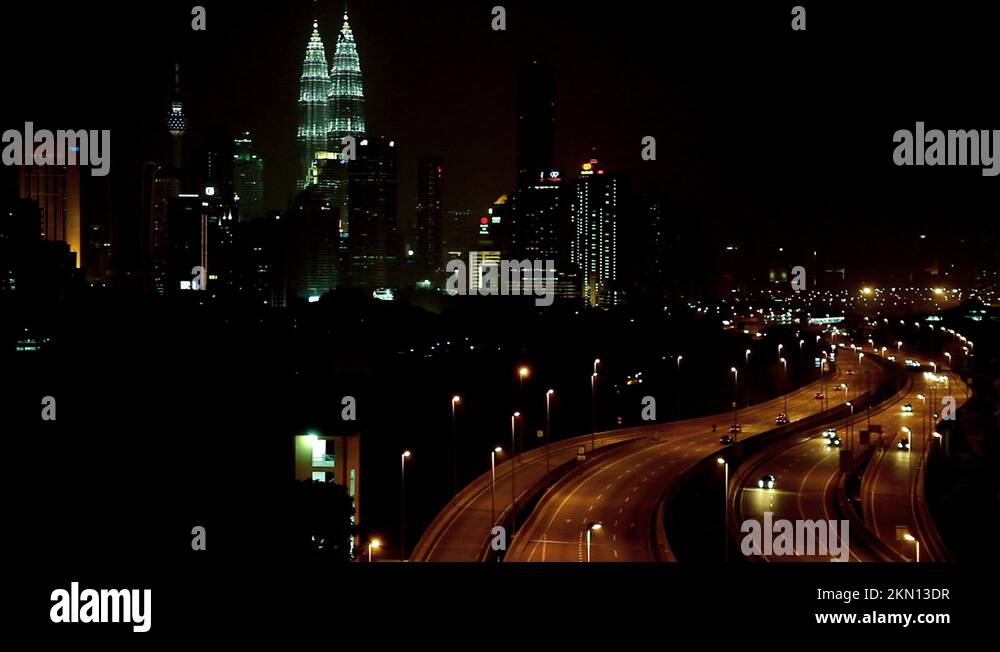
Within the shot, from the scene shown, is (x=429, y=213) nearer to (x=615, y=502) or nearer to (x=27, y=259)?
(x=27, y=259)

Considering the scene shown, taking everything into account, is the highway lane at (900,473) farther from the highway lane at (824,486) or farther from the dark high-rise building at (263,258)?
the dark high-rise building at (263,258)

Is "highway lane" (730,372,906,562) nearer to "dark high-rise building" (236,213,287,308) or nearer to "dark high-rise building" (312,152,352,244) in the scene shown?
"dark high-rise building" (236,213,287,308)

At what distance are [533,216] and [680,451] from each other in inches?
1937

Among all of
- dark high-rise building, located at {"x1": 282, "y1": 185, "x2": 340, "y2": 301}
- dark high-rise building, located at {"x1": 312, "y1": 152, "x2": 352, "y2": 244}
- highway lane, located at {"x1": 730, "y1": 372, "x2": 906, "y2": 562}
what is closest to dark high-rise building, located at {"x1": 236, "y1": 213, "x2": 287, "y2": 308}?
dark high-rise building, located at {"x1": 282, "y1": 185, "x2": 340, "y2": 301}

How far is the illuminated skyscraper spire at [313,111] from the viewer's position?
265 ft

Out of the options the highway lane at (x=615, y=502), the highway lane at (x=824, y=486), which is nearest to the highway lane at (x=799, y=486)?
the highway lane at (x=824, y=486)

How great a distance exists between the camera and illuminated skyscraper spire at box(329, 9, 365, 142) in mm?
78812

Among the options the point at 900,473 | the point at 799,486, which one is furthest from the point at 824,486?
the point at 900,473

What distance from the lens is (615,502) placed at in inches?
460

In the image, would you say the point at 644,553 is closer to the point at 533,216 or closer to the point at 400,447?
the point at 400,447

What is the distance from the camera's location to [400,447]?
645 inches

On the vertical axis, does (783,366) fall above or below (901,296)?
below

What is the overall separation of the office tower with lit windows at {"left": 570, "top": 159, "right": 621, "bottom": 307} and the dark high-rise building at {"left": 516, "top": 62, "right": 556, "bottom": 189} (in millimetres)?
11304

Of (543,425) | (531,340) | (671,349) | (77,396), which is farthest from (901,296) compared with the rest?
(77,396)
